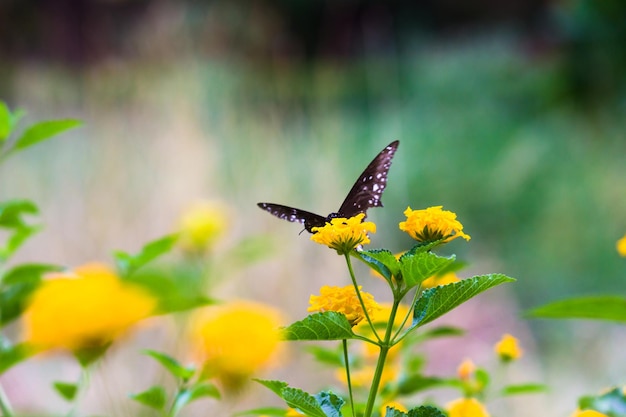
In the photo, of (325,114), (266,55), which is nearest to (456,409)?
(325,114)

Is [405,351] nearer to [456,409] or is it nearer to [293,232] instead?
[456,409]

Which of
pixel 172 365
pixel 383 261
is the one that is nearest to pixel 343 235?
pixel 383 261

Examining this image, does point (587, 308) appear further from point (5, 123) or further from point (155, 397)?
point (5, 123)

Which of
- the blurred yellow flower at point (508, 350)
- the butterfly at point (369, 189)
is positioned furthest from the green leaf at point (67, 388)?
the blurred yellow flower at point (508, 350)

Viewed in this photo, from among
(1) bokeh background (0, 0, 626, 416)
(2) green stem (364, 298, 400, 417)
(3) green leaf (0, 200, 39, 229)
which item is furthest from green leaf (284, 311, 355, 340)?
(1) bokeh background (0, 0, 626, 416)

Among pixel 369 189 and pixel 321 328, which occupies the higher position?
pixel 369 189

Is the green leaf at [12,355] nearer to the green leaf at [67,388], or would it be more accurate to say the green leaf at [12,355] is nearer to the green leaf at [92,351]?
the green leaf at [67,388]
